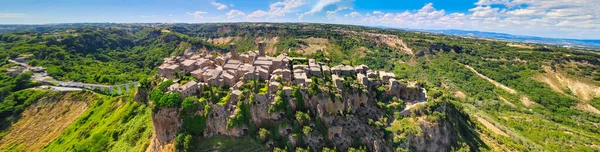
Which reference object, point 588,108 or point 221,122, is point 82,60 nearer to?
point 221,122

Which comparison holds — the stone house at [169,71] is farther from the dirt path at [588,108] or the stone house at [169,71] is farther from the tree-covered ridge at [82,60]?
the dirt path at [588,108]

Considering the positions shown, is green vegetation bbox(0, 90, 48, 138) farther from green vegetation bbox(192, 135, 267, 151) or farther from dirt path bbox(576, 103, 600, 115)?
dirt path bbox(576, 103, 600, 115)

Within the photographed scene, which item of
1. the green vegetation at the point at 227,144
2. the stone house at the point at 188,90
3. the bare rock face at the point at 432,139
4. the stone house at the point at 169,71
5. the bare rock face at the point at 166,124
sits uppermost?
the stone house at the point at 169,71

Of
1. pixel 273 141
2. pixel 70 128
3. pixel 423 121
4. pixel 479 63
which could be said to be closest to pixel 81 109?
pixel 70 128

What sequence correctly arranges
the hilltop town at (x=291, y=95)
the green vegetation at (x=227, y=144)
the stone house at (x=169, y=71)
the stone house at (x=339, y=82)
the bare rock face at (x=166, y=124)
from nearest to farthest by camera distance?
the green vegetation at (x=227, y=144), the bare rock face at (x=166, y=124), the hilltop town at (x=291, y=95), the stone house at (x=339, y=82), the stone house at (x=169, y=71)

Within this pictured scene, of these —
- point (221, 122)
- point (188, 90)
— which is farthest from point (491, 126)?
point (188, 90)

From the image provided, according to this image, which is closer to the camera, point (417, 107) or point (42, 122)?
point (417, 107)

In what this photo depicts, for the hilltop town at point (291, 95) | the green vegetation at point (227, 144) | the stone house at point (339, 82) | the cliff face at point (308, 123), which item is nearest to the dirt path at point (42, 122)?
the hilltop town at point (291, 95)

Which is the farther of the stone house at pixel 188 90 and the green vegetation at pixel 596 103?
the green vegetation at pixel 596 103

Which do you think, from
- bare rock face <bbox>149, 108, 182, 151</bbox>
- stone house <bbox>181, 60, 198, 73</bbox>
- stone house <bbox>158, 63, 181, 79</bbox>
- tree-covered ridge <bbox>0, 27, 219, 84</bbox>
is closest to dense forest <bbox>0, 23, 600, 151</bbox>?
tree-covered ridge <bbox>0, 27, 219, 84</bbox>
